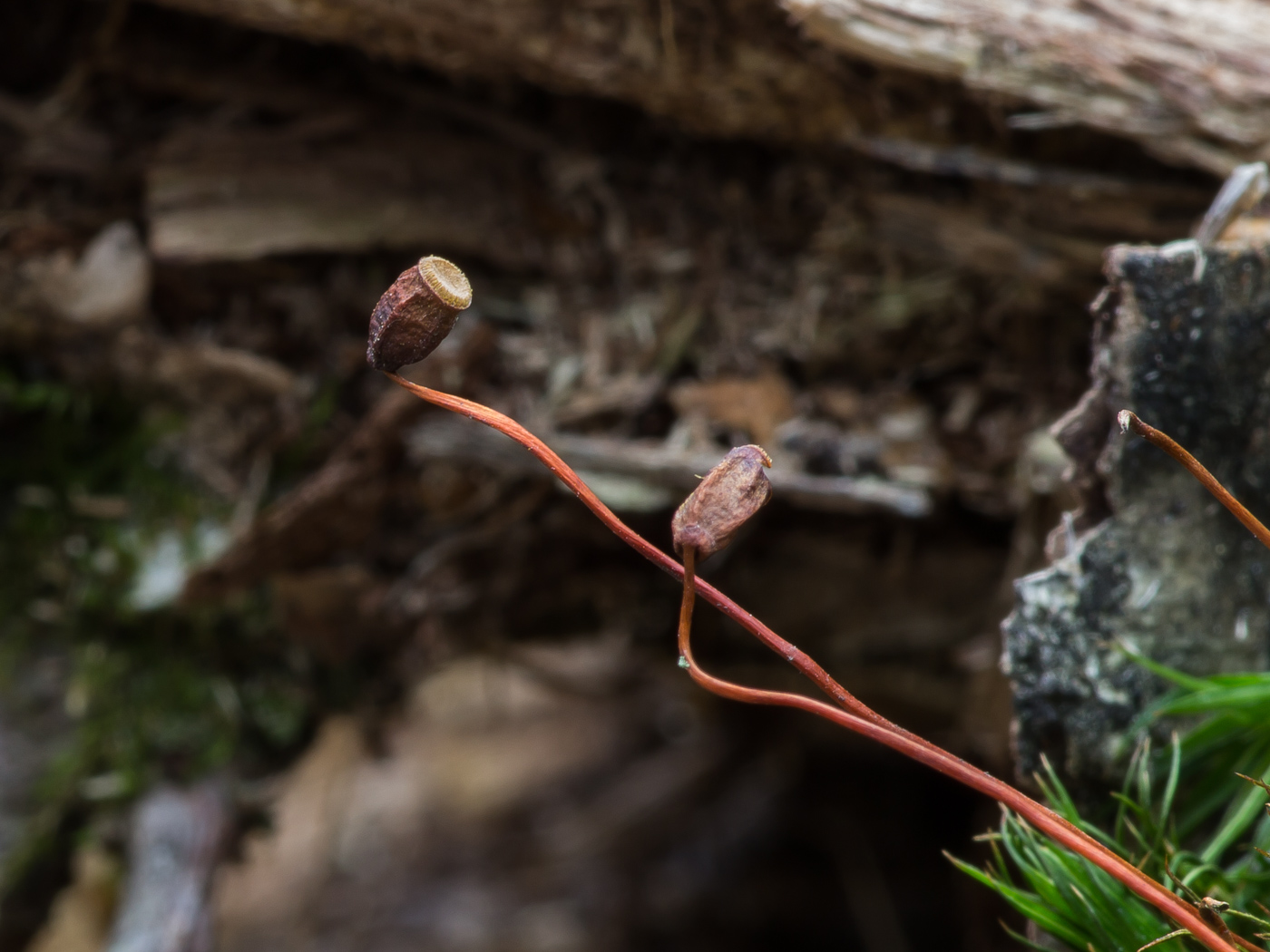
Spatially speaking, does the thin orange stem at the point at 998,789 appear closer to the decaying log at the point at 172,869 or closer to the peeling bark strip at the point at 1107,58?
the peeling bark strip at the point at 1107,58

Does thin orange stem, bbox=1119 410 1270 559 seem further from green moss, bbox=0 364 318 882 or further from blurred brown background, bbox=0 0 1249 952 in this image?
green moss, bbox=0 364 318 882

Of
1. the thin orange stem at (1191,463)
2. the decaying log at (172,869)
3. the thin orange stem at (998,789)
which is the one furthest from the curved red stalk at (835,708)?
the decaying log at (172,869)

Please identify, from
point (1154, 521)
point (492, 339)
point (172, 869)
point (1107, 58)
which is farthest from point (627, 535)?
point (172, 869)

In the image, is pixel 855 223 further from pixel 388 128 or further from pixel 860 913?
pixel 860 913

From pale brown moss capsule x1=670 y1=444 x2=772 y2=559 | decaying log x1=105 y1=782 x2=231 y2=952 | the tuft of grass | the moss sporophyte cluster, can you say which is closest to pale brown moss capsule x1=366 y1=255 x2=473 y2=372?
the moss sporophyte cluster

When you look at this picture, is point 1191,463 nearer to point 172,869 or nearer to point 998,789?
point 998,789
